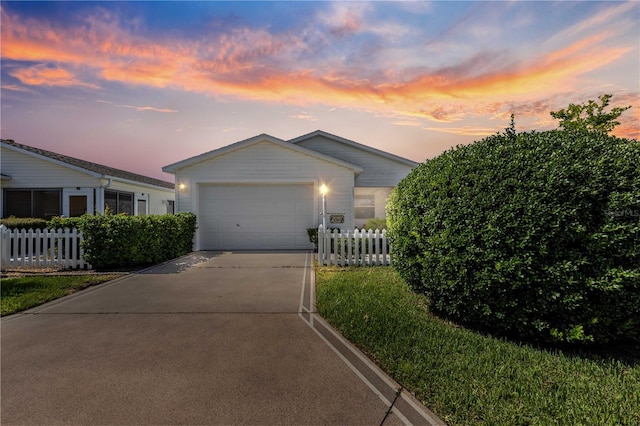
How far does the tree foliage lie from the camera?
11328 millimetres

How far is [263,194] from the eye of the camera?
510 inches

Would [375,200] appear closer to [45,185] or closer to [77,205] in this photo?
[77,205]

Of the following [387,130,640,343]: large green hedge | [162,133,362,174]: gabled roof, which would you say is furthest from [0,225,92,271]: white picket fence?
[387,130,640,343]: large green hedge

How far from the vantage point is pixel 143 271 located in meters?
8.14

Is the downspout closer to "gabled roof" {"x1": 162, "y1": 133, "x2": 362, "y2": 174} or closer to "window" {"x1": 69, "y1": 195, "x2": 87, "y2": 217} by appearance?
"window" {"x1": 69, "y1": 195, "x2": 87, "y2": 217}

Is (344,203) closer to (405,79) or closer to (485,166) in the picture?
(405,79)

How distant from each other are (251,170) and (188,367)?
10493mm

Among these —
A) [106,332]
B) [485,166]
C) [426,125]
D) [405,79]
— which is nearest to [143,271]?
[106,332]

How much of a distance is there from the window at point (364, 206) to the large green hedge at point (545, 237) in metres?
16.3

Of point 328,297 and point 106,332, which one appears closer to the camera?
point 106,332

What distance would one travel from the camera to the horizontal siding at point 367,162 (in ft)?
55.7

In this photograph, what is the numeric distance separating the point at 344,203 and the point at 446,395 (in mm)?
10717

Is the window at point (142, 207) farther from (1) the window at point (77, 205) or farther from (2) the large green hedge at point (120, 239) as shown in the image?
(2) the large green hedge at point (120, 239)

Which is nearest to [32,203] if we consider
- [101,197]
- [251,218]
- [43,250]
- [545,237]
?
[101,197]
